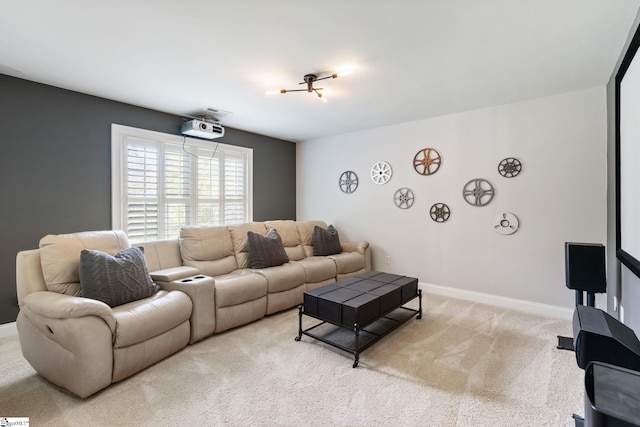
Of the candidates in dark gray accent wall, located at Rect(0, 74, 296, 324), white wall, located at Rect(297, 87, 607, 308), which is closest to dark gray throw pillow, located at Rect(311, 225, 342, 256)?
white wall, located at Rect(297, 87, 607, 308)

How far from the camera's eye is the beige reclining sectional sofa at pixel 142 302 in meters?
1.94

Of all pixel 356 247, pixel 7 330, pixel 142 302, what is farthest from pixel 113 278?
pixel 356 247

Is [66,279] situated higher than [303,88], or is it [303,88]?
[303,88]

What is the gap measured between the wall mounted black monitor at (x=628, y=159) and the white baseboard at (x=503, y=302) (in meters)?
1.23

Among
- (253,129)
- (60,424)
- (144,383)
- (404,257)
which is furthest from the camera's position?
(253,129)

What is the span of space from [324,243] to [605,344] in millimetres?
3402

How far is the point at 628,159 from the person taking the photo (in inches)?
81.4

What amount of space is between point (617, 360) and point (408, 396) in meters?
1.13

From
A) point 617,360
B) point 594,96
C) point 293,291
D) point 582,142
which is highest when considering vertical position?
point 594,96

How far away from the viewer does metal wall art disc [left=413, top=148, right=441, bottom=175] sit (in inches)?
163

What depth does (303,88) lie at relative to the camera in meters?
3.14

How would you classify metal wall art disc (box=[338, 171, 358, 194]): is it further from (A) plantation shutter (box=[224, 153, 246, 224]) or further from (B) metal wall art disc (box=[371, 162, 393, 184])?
(A) plantation shutter (box=[224, 153, 246, 224])

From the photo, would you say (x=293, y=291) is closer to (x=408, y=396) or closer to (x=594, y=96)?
(x=408, y=396)

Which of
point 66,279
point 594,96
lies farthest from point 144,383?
point 594,96
